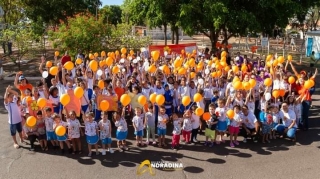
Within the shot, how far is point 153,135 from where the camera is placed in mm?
6867

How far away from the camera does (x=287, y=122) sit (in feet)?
23.3

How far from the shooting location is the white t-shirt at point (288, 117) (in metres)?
7.04

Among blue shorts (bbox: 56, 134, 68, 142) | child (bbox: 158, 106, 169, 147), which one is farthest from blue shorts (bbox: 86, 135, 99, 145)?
child (bbox: 158, 106, 169, 147)

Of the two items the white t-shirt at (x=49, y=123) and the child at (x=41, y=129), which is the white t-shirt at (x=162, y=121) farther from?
the child at (x=41, y=129)

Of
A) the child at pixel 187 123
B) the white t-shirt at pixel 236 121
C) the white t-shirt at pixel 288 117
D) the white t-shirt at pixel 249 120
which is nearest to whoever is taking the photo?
the child at pixel 187 123

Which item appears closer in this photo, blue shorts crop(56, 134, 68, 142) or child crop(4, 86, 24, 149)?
blue shorts crop(56, 134, 68, 142)

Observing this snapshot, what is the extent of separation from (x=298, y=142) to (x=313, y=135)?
0.69 m

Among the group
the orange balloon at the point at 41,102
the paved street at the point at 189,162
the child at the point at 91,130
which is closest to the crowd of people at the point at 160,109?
the child at the point at 91,130

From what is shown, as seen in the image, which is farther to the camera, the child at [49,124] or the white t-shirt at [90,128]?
the child at [49,124]

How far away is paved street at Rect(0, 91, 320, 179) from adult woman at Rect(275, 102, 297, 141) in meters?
0.24

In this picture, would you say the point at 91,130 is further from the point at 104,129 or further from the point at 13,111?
the point at 13,111

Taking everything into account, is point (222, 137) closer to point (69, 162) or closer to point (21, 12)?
point (69, 162)

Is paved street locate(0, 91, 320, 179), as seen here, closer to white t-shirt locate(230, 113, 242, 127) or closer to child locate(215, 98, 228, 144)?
child locate(215, 98, 228, 144)

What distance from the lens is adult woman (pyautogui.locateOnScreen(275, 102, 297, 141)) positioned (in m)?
7.00
